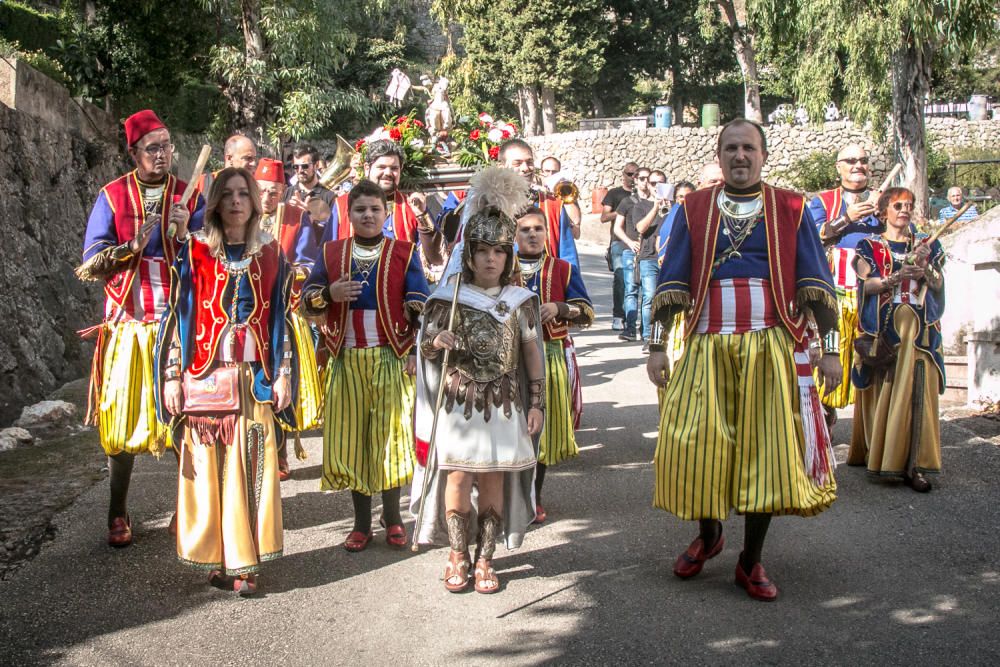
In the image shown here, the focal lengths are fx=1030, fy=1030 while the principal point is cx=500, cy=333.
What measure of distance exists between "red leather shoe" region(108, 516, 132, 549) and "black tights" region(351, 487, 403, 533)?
1238 mm

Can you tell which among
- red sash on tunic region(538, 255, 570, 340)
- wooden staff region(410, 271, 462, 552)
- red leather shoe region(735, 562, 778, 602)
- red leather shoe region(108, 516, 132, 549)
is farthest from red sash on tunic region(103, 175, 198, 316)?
red leather shoe region(735, 562, 778, 602)

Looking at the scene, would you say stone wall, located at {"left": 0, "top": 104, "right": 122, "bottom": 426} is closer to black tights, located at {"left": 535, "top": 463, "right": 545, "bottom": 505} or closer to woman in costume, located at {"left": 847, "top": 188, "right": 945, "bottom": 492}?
black tights, located at {"left": 535, "top": 463, "right": 545, "bottom": 505}

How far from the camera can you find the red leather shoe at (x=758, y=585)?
15.4ft

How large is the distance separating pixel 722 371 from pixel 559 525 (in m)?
1.69

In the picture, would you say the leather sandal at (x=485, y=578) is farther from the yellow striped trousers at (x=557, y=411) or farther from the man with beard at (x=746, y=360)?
the yellow striped trousers at (x=557, y=411)

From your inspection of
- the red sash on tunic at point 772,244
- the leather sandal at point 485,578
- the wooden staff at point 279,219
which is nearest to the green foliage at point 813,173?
the wooden staff at point 279,219

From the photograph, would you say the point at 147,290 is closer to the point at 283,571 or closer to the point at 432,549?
the point at 283,571

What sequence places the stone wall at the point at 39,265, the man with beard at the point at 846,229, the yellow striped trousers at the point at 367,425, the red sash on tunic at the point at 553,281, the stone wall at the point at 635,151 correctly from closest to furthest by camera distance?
1. the yellow striped trousers at the point at 367,425
2. the red sash on tunic at the point at 553,281
3. the man with beard at the point at 846,229
4. the stone wall at the point at 39,265
5. the stone wall at the point at 635,151

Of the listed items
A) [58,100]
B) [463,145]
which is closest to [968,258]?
[463,145]

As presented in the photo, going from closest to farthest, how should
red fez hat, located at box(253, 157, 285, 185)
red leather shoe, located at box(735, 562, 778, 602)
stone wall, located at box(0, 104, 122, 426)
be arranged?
red leather shoe, located at box(735, 562, 778, 602) → red fez hat, located at box(253, 157, 285, 185) → stone wall, located at box(0, 104, 122, 426)

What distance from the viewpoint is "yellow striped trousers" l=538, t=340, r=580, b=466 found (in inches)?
242

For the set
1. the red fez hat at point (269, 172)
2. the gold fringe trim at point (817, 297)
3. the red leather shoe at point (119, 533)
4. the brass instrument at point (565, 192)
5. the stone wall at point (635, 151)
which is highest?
the stone wall at point (635, 151)

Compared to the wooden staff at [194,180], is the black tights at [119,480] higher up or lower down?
lower down

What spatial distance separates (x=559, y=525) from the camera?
5.98 meters
